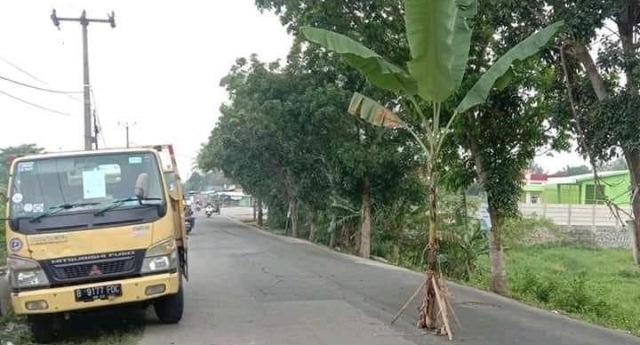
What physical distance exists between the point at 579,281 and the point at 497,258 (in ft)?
9.54

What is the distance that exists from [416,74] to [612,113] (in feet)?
10.1

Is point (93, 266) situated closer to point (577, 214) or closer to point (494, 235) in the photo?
point (494, 235)

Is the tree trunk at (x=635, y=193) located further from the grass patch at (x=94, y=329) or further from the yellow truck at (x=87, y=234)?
the grass patch at (x=94, y=329)

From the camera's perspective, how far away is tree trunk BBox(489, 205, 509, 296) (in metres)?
14.1

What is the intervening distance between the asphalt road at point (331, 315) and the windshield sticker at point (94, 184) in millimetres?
1922

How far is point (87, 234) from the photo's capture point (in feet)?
26.1

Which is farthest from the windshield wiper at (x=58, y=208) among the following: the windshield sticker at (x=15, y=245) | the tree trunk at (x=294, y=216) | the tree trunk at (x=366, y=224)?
the tree trunk at (x=294, y=216)

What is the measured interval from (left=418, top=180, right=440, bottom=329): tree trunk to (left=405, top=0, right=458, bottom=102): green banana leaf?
134 centimetres

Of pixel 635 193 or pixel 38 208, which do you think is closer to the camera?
pixel 38 208

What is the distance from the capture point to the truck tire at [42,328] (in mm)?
8266

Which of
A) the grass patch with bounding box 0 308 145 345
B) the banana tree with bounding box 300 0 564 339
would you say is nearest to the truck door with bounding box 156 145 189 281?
the grass patch with bounding box 0 308 145 345

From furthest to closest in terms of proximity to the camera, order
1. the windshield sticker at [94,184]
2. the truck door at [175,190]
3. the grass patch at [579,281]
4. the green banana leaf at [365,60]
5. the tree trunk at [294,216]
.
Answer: the tree trunk at [294,216] < the grass patch at [579,281] < the truck door at [175,190] < the windshield sticker at [94,184] < the green banana leaf at [365,60]

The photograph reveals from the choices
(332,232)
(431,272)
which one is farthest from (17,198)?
(332,232)

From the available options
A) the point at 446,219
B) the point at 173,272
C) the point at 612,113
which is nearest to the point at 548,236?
the point at 446,219
